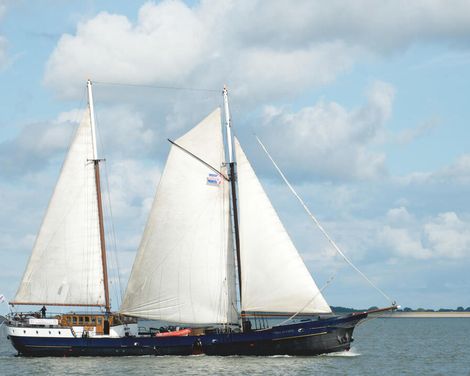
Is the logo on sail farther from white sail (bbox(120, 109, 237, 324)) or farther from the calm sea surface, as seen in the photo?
the calm sea surface

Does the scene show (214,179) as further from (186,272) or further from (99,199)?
(99,199)

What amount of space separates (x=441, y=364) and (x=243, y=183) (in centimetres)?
2342

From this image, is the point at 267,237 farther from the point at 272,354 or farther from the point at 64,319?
the point at 64,319

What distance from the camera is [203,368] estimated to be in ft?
213

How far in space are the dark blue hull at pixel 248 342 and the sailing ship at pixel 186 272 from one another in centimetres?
8

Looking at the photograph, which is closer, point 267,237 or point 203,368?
point 203,368

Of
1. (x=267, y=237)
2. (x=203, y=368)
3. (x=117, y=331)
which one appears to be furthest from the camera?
(x=117, y=331)

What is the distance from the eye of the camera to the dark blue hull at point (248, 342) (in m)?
69.5

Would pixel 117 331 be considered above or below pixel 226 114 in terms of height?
below

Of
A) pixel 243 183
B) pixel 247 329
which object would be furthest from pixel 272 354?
pixel 243 183

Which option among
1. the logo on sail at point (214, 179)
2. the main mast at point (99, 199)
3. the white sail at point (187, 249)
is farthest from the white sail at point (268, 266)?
the main mast at point (99, 199)

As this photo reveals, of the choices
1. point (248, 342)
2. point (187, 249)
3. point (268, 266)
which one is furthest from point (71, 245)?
point (268, 266)

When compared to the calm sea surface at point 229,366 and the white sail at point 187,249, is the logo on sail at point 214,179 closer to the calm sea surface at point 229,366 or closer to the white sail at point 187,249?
the white sail at point 187,249

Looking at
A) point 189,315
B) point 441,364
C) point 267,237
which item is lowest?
point 441,364
